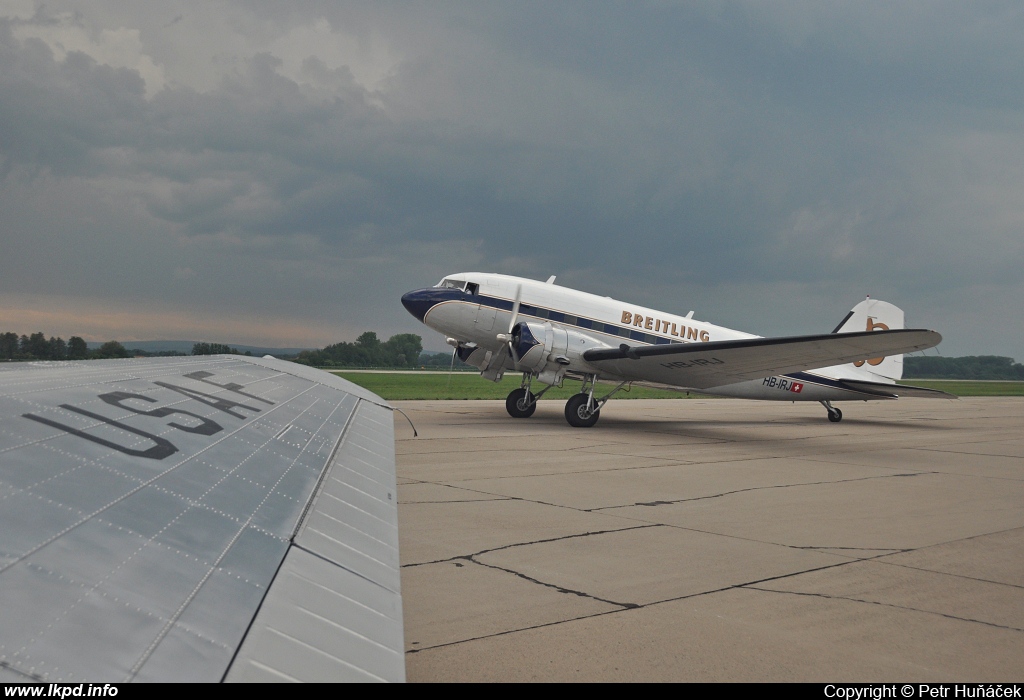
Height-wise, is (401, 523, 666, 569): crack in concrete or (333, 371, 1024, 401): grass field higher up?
(333, 371, 1024, 401): grass field

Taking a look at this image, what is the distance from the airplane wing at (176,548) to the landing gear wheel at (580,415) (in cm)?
1388

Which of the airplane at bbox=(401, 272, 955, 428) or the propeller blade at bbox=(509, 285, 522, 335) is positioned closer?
the airplane at bbox=(401, 272, 955, 428)

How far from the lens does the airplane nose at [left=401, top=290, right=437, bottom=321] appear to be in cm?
1789

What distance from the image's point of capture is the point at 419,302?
18.0 metres

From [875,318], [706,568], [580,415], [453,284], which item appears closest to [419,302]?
[453,284]

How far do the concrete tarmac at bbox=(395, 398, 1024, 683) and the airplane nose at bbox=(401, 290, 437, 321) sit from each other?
6.03 meters

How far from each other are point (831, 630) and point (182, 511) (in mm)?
3888

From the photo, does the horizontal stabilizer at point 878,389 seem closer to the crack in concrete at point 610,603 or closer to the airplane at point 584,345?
the airplane at point 584,345

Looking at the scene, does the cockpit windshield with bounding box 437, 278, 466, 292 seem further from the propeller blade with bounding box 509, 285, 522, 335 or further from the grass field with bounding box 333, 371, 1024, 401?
the grass field with bounding box 333, 371, 1024, 401

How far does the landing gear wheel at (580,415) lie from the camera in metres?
17.5

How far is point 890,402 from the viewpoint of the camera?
40156 millimetres

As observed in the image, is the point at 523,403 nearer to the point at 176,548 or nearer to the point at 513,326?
the point at 513,326

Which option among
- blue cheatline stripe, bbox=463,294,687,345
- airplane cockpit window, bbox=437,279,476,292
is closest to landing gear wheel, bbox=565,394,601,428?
blue cheatline stripe, bbox=463,294,687,345

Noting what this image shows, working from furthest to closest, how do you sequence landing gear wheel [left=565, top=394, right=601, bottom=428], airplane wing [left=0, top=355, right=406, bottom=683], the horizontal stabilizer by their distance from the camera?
the horizontal stabilizer → landing gear wheel [left=565, top=394, right=601, bottom=428] → airplane wing [left=0, top=355, right=406, bottom=683]
